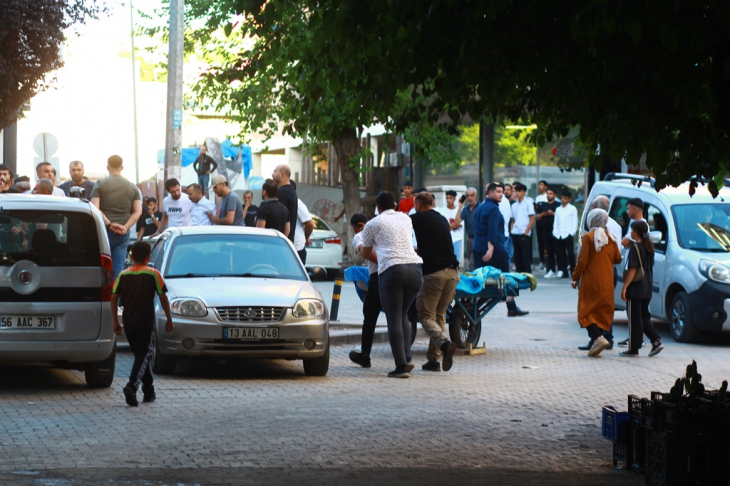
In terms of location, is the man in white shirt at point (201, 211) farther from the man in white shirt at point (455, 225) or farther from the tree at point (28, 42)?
the tree at point (28, 42)

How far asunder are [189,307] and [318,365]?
142 cm

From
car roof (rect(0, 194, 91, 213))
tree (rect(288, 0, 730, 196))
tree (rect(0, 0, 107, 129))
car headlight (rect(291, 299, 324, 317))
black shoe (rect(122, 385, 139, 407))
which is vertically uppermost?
tree (rect(0, 0, 107, 129))

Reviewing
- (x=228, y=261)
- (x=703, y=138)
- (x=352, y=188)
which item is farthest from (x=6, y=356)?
(x=352, y=188)

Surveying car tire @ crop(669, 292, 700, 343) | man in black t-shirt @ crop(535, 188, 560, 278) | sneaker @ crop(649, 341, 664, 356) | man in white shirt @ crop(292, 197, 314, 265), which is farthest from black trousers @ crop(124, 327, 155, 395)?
man in black t-shirt @ crop(535, 188, 560, 278)

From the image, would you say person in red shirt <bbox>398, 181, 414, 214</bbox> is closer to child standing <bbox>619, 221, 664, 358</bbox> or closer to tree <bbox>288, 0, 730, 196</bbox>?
child standing <bbox>619, 221, 664, 358</bbox>

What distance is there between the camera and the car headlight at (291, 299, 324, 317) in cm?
1142

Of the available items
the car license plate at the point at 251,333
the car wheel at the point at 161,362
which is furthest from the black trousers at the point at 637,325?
the car wheel at the point at 161,362

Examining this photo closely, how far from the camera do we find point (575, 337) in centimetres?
1577

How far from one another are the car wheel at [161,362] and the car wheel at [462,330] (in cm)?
358

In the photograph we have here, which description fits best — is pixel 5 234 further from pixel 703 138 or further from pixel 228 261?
pixel 703 138

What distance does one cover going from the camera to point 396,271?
1157cm

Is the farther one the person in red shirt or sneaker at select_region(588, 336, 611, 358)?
the person in red shirt

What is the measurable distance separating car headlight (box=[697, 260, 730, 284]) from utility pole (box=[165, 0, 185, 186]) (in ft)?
35.2

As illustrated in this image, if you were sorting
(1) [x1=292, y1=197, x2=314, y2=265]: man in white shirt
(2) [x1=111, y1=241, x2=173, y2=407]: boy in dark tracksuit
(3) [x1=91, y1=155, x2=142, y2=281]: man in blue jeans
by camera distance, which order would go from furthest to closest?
(1) [x1=292, y1=197, x2=314, y2=265]: man in white shirt, (3) [x1=91, y1=155, x2=142, y2=281]: man in blue jeans, (2) [x1=111, y1=241, x2=173, y2=407]: boy in dark tracksuit
